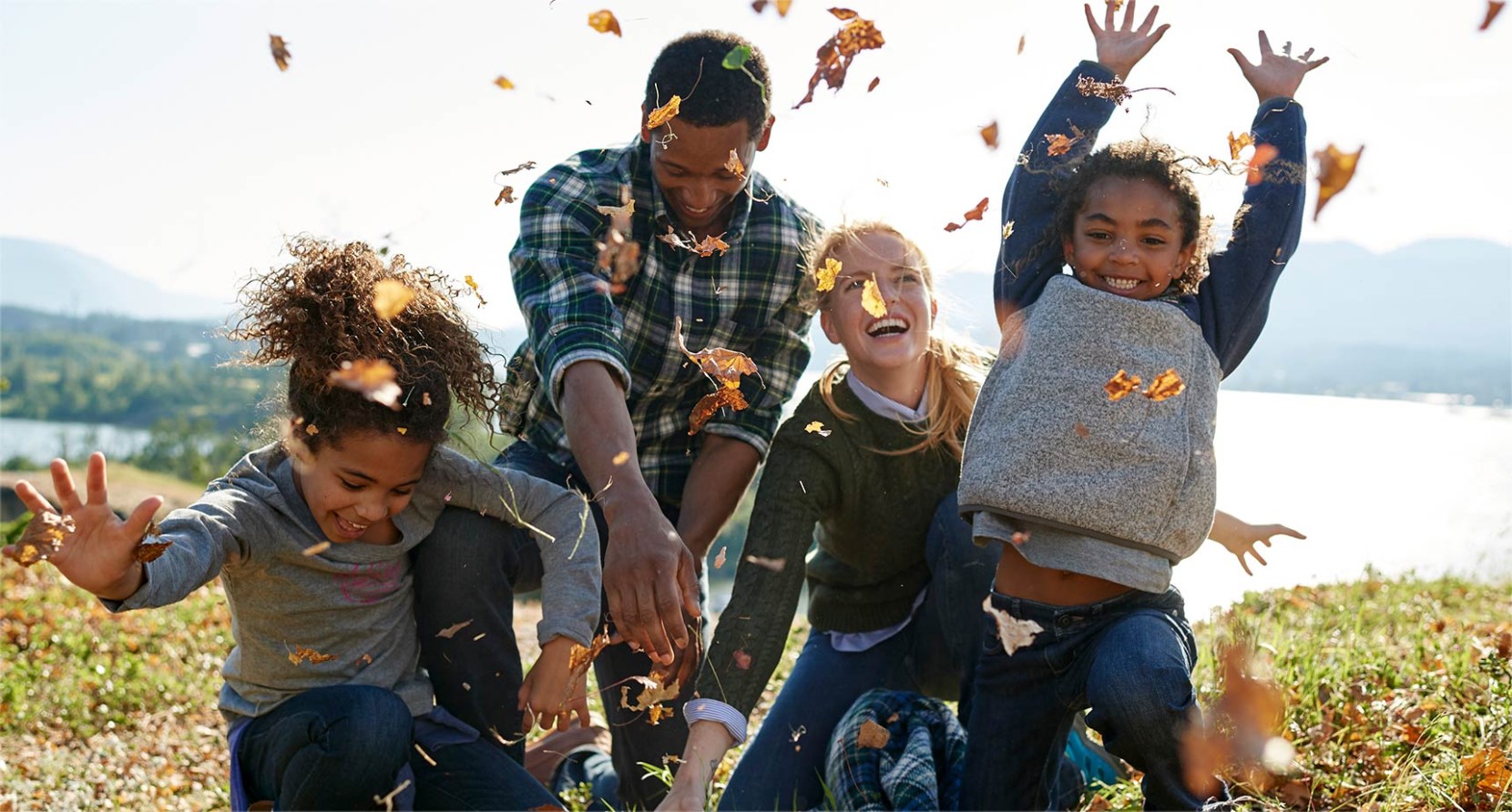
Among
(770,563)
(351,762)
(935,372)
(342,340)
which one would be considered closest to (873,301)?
(935,372)

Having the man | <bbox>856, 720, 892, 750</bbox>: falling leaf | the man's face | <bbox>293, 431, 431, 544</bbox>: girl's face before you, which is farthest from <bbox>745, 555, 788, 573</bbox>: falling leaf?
the man's face

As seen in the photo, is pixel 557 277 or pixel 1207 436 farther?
pixel 557 277

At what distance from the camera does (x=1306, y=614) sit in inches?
176

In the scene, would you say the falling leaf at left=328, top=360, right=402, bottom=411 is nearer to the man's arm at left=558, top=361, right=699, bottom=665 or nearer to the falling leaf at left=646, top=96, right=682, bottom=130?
the man's arm at left=558, top=361, right=699, bottom=665

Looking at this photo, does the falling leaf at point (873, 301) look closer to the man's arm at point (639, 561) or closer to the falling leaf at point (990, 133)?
the falling leaf at point (990, 133)

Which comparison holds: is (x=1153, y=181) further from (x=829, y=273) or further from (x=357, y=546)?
(x=357, y=546)

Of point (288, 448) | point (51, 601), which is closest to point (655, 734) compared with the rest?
point (288, 448)

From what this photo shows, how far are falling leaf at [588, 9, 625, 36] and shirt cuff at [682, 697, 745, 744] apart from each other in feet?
4.85

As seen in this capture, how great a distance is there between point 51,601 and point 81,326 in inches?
3427

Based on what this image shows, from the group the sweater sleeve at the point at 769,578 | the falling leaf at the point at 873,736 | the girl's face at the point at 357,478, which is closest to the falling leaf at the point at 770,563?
the sweater sleeve at the point at 769,578

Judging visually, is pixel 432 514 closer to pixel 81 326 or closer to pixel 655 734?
pixel 655 734

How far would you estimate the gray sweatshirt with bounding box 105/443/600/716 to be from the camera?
7.88 feet

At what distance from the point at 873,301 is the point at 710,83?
26.6 inches

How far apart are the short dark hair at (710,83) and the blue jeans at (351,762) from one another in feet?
4.98
